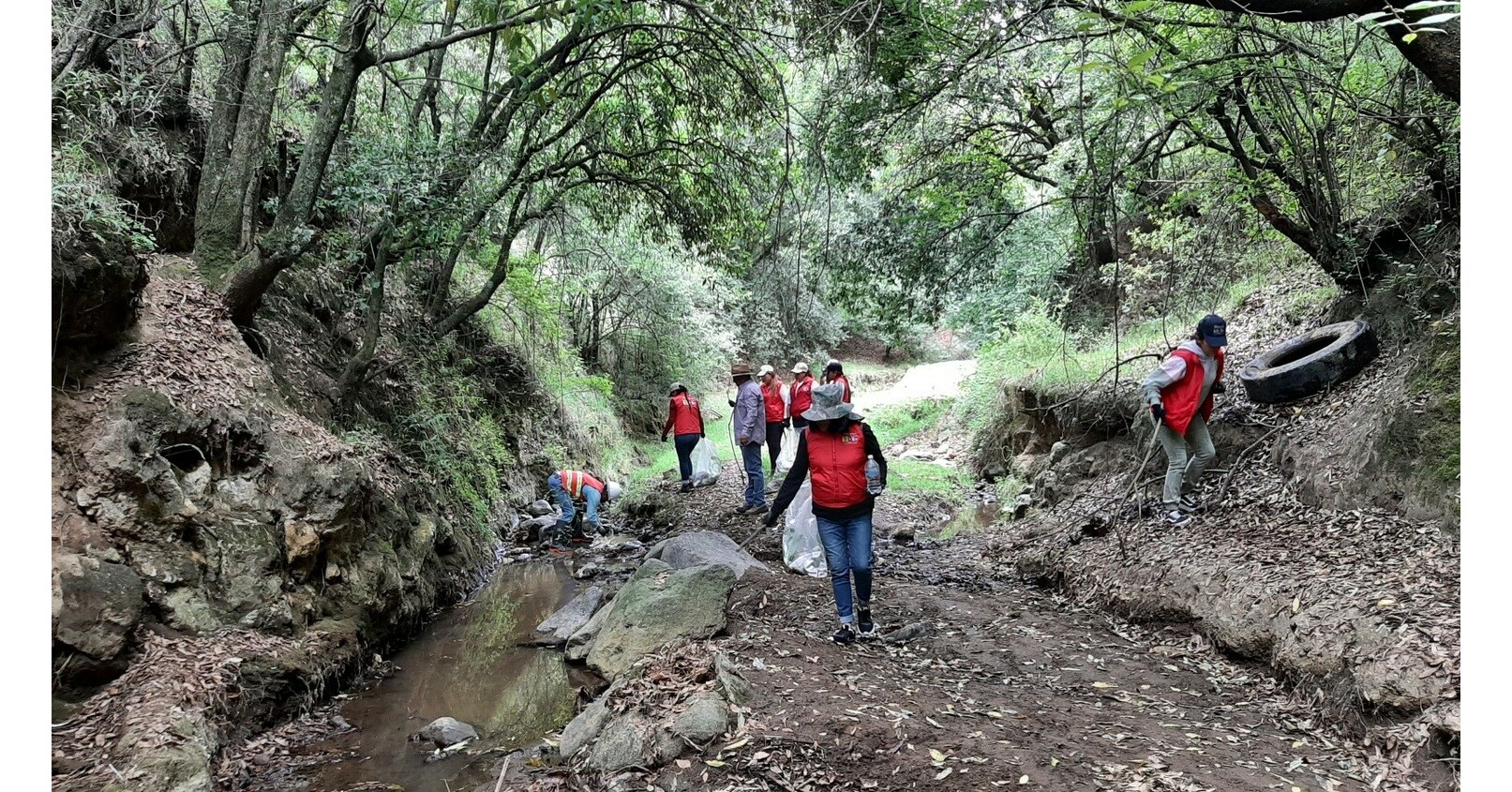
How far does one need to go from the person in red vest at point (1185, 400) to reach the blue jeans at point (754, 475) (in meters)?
5.08

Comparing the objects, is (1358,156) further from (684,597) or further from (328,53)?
(328,53)

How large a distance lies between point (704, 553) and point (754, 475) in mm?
3094

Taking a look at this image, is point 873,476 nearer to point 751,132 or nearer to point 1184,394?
point 1184,394

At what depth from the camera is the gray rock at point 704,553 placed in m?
7.73

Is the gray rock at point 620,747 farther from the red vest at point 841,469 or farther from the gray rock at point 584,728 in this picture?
the red vest at point 841,469

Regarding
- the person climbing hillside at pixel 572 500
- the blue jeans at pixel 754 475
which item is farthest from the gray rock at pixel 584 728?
the person climbing hillside at pixel 572 500

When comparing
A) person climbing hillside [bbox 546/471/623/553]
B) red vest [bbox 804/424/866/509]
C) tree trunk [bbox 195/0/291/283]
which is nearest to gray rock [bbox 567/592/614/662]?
red vest [bbox 804/424/866/509]

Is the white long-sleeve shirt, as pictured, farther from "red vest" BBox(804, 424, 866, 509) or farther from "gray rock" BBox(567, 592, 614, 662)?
"gray rock" BBox(567, 592, 614, 662)

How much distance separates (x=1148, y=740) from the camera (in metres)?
4.47

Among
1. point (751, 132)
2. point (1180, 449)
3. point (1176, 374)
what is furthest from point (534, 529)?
point (1176, 374)

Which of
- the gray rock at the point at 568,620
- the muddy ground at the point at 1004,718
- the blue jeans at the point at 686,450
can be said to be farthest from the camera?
the blue jeans at the point at 686,450

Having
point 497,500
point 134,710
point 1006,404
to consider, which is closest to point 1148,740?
point 134,710

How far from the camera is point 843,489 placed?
19.3 ft

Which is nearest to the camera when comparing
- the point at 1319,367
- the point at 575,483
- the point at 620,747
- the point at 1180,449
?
the point at 620,747
